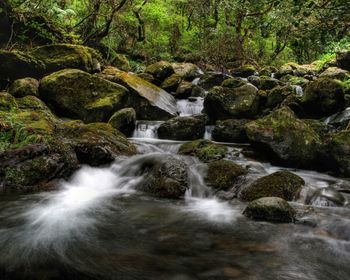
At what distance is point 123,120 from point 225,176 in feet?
13.4

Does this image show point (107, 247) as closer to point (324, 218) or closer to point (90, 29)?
point (324, 218)

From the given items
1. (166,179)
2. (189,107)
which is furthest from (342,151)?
(189,107)

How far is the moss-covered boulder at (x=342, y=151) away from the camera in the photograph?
670 cm

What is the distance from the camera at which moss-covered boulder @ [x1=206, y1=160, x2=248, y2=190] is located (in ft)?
19.7

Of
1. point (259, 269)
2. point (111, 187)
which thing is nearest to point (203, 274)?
point (259, 269)

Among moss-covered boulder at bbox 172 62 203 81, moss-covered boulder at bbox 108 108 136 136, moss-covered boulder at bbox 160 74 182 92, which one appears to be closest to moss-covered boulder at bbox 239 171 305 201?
moss-covered boulder at bbox 108 108 136 136

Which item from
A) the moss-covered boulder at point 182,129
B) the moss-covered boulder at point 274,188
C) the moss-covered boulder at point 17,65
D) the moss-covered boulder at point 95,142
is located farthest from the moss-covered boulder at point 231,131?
the moss-covered boulder at point 17,65

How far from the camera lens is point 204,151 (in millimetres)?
7582

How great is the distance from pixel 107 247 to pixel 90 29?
1269 cm

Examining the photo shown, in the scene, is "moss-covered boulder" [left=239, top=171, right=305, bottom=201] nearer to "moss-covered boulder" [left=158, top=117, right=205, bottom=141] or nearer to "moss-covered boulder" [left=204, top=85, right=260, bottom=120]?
"moss-covered boulder" [left=158, top=117, right=205, bottom=141]

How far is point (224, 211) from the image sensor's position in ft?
16.8

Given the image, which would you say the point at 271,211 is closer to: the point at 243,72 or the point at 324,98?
the point at 324,98

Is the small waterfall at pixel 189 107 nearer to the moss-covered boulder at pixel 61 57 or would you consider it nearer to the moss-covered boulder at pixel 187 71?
the moss-covered boulder at pixel 61 57

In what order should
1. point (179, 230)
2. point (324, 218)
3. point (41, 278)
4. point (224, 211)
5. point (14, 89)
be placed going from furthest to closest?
point (14, 89) → point (224, 211) → point (324, 218) → point (179, 230) → point (41, 278)
